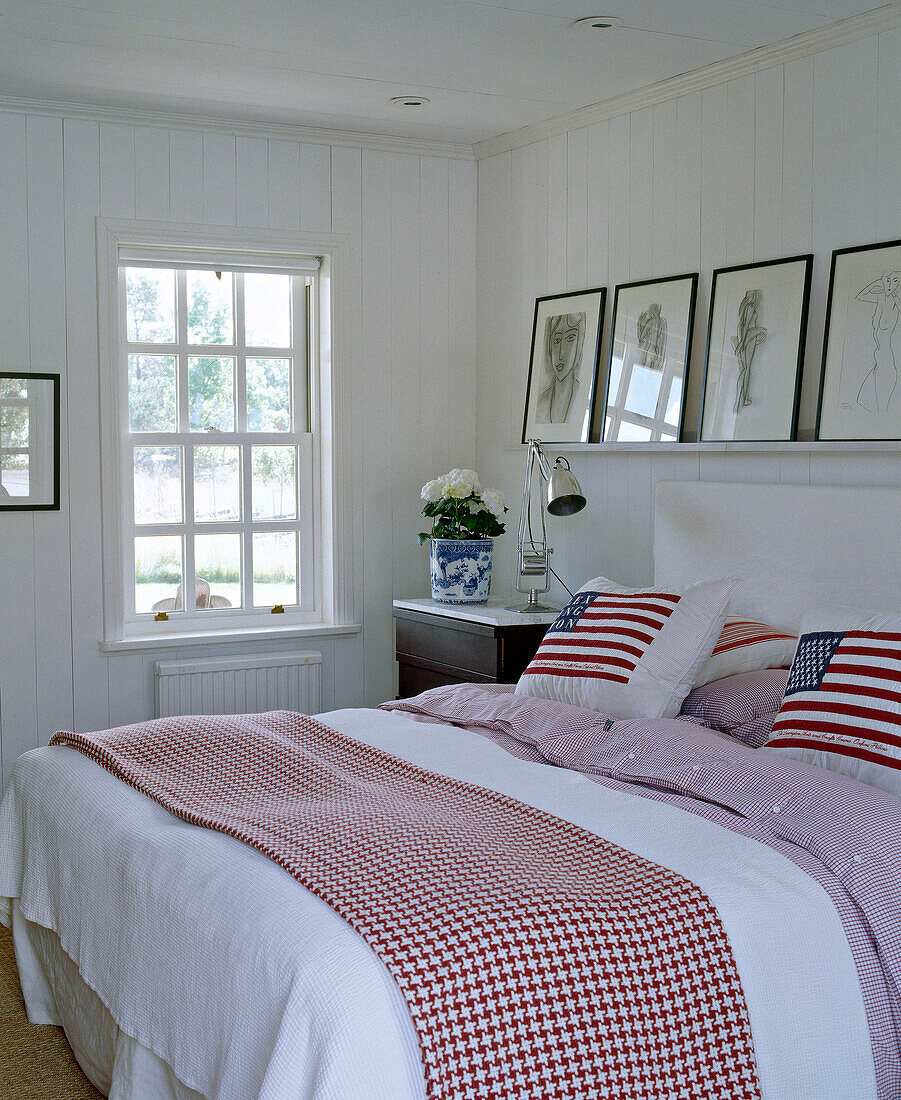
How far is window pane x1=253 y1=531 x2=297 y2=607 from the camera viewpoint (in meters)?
4.71

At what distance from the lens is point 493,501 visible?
14.5ft

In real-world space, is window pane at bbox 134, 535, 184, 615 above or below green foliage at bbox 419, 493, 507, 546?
below

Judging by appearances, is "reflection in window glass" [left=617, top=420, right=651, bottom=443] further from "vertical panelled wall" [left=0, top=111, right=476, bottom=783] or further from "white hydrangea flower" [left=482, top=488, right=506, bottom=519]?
"vertical panelled wall" [left=0, top=111, right=476, bottom=783]

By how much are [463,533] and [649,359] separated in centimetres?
97

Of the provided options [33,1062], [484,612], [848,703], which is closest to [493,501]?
[484,612]

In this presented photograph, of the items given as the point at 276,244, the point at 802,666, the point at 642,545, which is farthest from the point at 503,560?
the point at 802,666

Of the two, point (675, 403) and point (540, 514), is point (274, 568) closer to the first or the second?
point (540, 514)

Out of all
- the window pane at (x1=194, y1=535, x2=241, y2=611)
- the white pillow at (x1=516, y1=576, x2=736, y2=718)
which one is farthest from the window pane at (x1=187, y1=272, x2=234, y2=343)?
the white pillow at (x1=516, y1=576, x2=736, y2=718)

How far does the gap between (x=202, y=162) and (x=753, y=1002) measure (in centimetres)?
357

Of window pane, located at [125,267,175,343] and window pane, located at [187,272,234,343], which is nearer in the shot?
window pane, located at [125,267,175,343]

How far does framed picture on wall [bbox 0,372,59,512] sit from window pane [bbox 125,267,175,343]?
0.42m

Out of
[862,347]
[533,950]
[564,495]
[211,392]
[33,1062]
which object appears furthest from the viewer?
[211,392]

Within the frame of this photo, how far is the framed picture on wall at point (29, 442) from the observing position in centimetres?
415

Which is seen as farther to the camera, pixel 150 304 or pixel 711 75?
pixel 150 304
